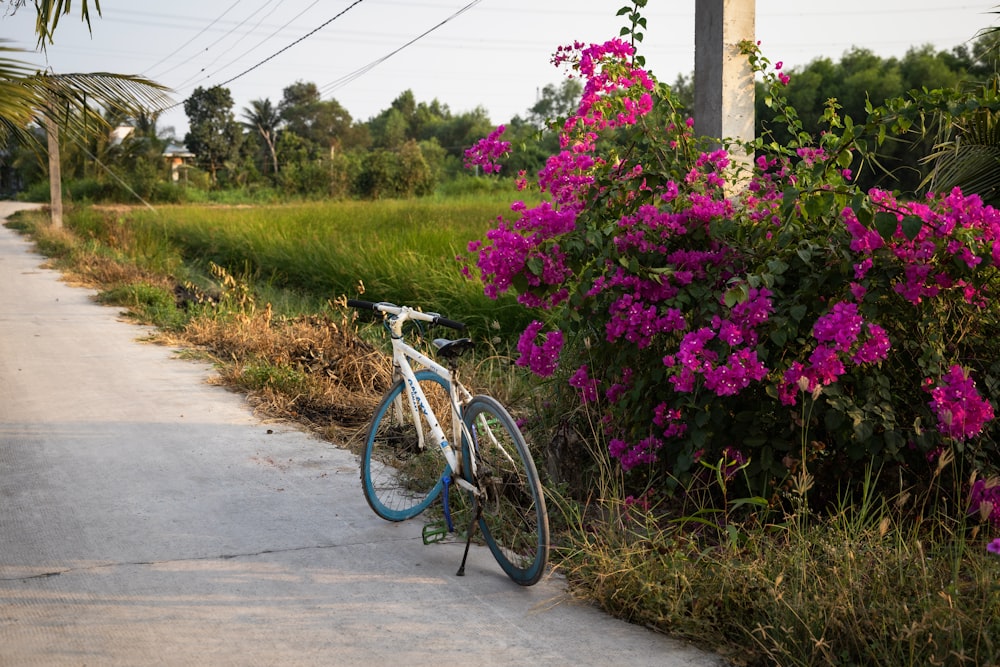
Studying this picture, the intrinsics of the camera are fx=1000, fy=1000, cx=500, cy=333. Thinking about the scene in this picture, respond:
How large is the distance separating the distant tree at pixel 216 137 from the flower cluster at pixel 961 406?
2259 inches

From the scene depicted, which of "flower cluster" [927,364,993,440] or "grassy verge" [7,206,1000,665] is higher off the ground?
"flower cluster" [927,364,993,440]

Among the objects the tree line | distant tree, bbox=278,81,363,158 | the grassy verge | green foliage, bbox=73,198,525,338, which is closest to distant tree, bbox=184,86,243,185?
the tree line

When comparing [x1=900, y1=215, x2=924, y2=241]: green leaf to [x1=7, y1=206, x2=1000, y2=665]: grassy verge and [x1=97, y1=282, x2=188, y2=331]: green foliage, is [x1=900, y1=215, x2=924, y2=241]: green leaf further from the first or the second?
[x1=97, y1=282, x2=188, y2=331]: green foliage

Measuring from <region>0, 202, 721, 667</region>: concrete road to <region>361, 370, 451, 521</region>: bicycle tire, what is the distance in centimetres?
11

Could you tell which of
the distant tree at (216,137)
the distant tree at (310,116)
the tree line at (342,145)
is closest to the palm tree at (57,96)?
the tree line at (342,145)

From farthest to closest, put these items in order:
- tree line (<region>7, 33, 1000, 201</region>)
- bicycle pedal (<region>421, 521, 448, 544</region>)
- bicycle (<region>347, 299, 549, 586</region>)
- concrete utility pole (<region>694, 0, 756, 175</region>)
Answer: tree line (<region>7, 33, 1000, 201</region>) → concrete utility pole (<region>694, 0, 756, 175</region>) → bicycle pedal (<region>421, 521, 448, 544</region>) → bicycle (<region>347, 299, 549, 586</region>)

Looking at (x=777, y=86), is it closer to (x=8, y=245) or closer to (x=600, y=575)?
(x=600, y=575)

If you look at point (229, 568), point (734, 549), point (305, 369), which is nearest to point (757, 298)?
point (734, 549)

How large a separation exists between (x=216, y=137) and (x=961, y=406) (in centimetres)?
6283

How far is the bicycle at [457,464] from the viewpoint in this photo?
367 cm

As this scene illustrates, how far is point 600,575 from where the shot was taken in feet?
11.2

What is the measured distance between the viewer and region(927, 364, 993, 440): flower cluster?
3.47 meters

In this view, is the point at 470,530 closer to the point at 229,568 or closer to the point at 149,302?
the point at 229,568

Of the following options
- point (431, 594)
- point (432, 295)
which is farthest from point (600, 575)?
point (432, 295)
